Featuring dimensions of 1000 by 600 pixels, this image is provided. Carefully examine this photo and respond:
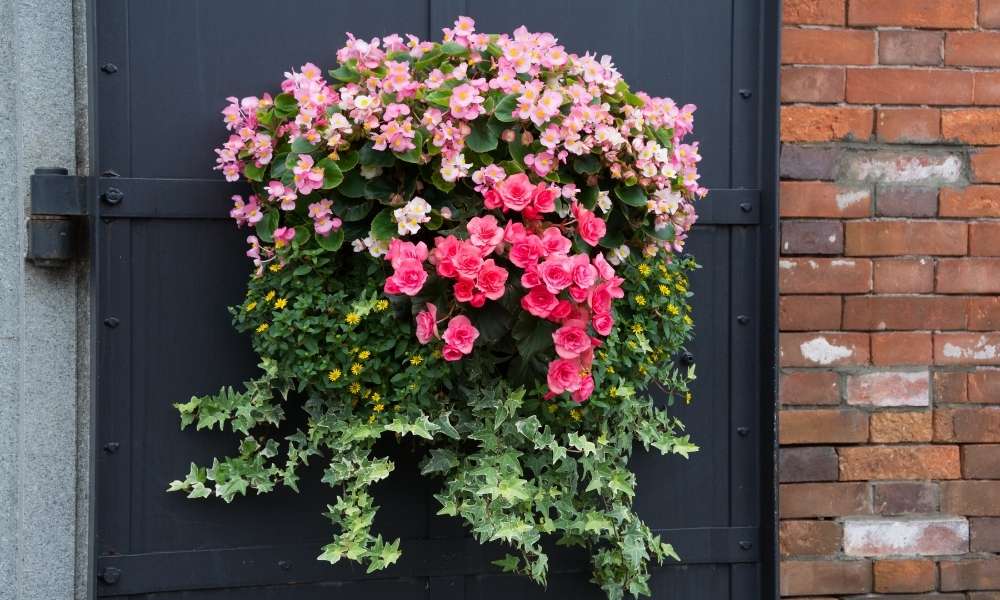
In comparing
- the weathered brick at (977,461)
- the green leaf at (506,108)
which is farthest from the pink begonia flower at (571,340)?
the weathered brick at (977,461)

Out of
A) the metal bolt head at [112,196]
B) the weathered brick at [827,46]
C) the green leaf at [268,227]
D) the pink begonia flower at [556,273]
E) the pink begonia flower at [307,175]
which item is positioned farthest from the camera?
the weathered brick at [827,46]

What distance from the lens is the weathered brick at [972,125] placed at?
2328 mm

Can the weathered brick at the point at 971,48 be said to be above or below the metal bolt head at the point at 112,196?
above

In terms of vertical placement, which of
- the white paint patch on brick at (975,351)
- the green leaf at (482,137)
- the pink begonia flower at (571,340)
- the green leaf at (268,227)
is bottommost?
the white paint patch on brick at (975,351)

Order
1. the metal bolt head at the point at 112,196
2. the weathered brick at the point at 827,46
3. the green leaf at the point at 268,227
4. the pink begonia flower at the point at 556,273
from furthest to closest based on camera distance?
1. the weathered brick at the point at 827,46
2. the metal bolt head at the point at 112,196
3. the green leaf at the point at 268,227
4. the pink begonia flower at the point at 556,273

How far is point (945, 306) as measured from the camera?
2334 mm

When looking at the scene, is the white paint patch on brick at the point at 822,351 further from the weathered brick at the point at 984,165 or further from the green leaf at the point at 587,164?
the green leaf at the point at 587,164

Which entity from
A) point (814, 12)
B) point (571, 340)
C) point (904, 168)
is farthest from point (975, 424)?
point (571, 340)

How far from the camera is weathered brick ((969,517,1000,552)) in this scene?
236cm

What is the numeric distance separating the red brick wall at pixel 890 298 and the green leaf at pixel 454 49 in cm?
81

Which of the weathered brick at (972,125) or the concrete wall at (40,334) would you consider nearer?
the concrete wall at (40,334)

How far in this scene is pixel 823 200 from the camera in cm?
229

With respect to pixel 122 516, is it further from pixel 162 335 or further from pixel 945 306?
pixel 945 306

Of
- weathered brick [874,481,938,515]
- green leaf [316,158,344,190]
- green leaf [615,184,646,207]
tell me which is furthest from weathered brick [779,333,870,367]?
green leaf [316,158,344,190]
